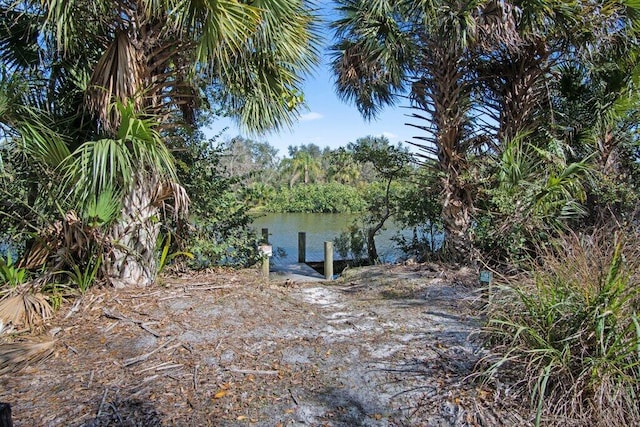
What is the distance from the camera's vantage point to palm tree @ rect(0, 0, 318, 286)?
3.47 m

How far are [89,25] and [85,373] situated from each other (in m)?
3.31

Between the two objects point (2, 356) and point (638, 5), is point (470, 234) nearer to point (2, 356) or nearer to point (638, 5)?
point (638, 5)

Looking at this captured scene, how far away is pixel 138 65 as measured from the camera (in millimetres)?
3990

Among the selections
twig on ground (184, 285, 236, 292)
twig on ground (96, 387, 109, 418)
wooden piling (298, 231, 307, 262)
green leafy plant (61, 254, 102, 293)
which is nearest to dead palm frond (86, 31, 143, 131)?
green leafy plant (61, 254, 102, 293)

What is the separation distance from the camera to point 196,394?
2.34 m

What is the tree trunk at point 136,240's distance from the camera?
3.95 metres

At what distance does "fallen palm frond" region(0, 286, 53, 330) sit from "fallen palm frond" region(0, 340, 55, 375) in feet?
1.13

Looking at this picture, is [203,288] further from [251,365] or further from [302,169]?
[302,169]

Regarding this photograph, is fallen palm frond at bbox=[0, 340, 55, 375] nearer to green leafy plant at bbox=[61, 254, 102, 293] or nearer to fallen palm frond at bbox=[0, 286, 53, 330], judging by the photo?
fallen palm frond at bbox=[0, 286, 53, 330]

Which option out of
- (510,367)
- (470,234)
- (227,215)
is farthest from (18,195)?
(470,234)

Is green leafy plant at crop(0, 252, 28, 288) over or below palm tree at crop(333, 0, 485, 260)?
below

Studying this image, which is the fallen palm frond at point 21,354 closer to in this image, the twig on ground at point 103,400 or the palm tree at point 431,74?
the twig on ground at point 103,400

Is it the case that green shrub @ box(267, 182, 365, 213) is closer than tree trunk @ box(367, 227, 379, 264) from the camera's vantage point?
No

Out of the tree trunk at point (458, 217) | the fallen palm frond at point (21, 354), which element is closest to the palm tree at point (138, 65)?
the fallen palm frond at point (21, 354)
